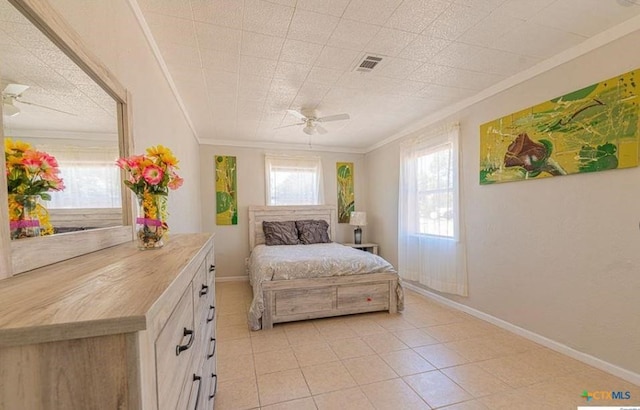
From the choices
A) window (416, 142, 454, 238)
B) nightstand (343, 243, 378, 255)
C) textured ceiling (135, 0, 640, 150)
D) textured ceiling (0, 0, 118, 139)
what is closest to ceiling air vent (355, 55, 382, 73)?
textured ceiling (135, 0, 640, 150)

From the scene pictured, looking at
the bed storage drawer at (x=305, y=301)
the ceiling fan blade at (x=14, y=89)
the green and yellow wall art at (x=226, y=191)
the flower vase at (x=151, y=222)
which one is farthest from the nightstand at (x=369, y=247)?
the ceiling fan blade at (x=14, y=89)

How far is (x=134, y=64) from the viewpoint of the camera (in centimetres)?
156

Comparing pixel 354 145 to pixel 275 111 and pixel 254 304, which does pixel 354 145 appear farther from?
pixel 254 304

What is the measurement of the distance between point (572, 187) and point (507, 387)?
1585 millimetres

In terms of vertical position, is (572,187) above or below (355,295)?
above

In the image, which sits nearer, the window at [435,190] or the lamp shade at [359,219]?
the window at [435,190]

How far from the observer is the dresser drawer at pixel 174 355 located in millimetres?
560

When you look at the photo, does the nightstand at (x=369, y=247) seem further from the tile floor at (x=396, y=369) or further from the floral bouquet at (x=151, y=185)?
the floral bouquet at (x=151, y=185)

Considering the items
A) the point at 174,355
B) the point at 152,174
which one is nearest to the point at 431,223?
the point at 152,174

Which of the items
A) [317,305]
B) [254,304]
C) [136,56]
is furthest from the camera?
[317,305]

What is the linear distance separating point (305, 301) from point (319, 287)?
0.21 m

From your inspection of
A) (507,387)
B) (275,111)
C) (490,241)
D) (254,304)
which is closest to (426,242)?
(490,241)

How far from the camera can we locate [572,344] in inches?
82.1

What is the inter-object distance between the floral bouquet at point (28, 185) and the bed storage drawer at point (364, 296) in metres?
2.56
